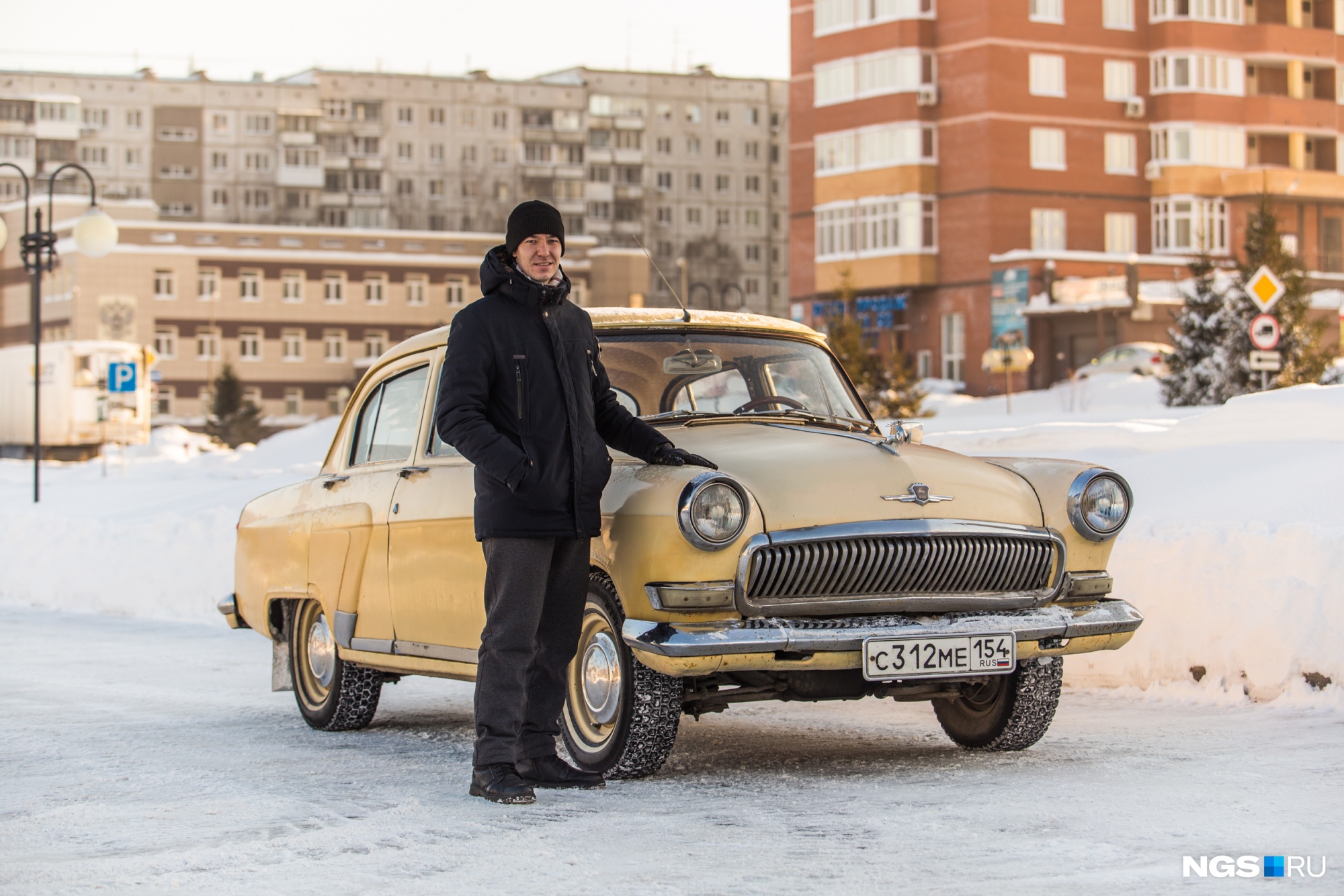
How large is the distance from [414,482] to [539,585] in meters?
Answer: 1.53

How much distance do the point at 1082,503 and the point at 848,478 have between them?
106cm

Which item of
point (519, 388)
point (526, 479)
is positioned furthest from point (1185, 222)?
point (526, 479)

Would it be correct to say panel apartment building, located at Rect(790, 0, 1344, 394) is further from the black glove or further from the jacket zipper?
the jacket zipper

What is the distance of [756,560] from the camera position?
600 centimetres

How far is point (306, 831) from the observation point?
5414 mm

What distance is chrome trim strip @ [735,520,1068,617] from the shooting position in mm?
6023

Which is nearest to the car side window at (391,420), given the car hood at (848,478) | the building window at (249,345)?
the car hood at (848,478)

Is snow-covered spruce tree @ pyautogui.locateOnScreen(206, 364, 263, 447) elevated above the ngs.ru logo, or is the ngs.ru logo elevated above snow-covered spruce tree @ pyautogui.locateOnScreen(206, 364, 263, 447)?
snow-covered spruce tree @ pyautogui.locateOnScreen(206, 364, 263, 447)

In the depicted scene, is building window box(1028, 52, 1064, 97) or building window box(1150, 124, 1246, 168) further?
building window box(1150, 124, 1246, 168)

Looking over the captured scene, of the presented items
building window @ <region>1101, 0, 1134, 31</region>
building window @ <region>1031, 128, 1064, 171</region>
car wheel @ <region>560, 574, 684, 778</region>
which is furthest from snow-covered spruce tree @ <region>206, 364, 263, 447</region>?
car wheel @ <region>560, 574, 684, 778</region>

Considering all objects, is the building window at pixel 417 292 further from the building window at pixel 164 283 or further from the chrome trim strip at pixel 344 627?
the chrome trim strip at pixel 344 627

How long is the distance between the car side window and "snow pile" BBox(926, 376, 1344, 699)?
12.6 feet

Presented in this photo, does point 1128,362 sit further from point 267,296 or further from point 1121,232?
point 267,296

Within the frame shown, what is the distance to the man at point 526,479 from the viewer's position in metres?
5.98
